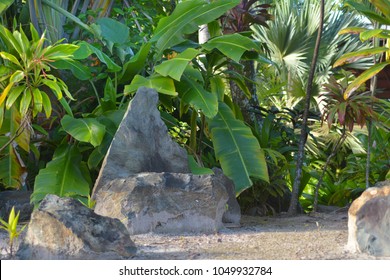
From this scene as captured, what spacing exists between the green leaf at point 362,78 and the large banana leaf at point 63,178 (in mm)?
2623

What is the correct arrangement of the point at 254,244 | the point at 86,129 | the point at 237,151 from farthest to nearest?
1. the point at 237,151
2. the point at 86,129
3. the point at 254,244

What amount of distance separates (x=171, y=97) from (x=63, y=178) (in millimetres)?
1747

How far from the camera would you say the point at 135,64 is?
24.1 ft

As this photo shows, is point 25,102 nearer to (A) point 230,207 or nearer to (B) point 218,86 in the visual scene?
(A) point 230,207

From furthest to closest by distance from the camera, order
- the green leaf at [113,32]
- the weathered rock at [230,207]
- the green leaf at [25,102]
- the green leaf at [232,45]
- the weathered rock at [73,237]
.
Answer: the green leaf at [113,32] < the green leaf at [232,45] < the weathered rock at [230,207] < the green leaf at [25,102] < the weathered rock at [73,237]

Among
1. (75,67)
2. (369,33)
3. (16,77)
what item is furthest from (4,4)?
(369,33)

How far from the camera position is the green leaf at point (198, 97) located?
6.66 meters

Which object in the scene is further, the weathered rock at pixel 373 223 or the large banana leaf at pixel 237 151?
the large banana leaf at pixel 237 151

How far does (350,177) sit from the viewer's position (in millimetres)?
9094

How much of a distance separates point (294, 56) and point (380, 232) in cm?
968

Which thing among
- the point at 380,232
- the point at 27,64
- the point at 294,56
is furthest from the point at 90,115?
the point at 294,56

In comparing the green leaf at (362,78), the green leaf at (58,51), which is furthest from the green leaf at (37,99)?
the green leaf at (362,78)

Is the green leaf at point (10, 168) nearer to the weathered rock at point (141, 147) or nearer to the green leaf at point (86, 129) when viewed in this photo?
the green leaf at point (86, 129)

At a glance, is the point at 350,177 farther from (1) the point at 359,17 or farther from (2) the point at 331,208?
(1) the point at 359,17
